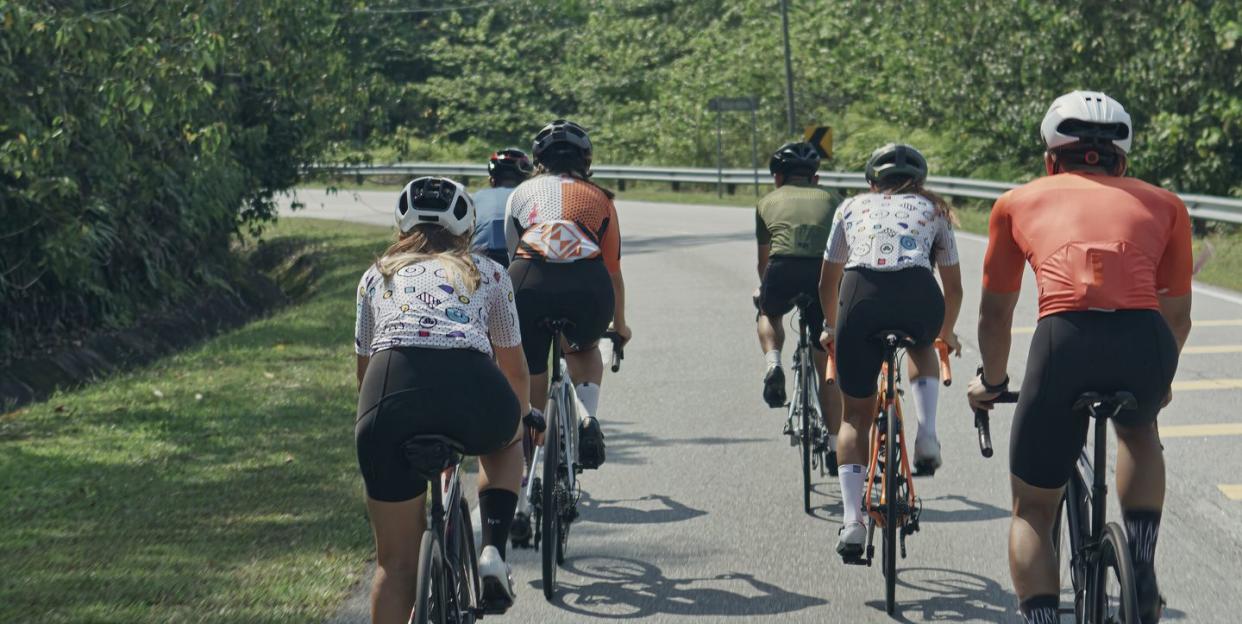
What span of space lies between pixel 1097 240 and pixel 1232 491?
4.20 metres

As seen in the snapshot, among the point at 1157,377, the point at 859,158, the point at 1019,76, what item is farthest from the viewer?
the point at 859,158

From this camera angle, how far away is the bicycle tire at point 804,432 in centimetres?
822

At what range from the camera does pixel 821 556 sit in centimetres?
729

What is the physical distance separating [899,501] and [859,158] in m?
31.7

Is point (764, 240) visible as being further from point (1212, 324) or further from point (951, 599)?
point (1212, 324)

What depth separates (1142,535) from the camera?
4.99 meters

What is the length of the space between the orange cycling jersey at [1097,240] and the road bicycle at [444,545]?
69.2 inches

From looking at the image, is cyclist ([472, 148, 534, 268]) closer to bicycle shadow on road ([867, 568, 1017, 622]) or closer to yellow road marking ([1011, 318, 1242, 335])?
bicycle shadow on road ([867, 568, 1017, 622])

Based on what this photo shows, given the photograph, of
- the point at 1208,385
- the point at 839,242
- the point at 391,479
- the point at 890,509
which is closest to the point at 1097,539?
the point at 890,509

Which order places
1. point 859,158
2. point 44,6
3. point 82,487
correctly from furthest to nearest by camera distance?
point 859,158 → point 44,6 → point 82,487

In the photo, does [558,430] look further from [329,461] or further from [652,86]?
[652,86]

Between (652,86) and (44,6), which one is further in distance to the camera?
(652,86)

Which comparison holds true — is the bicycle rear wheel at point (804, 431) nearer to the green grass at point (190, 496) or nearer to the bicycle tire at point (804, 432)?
the bicycle tire at point (804, 432)

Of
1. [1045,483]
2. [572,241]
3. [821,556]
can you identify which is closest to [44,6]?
[572,241]
